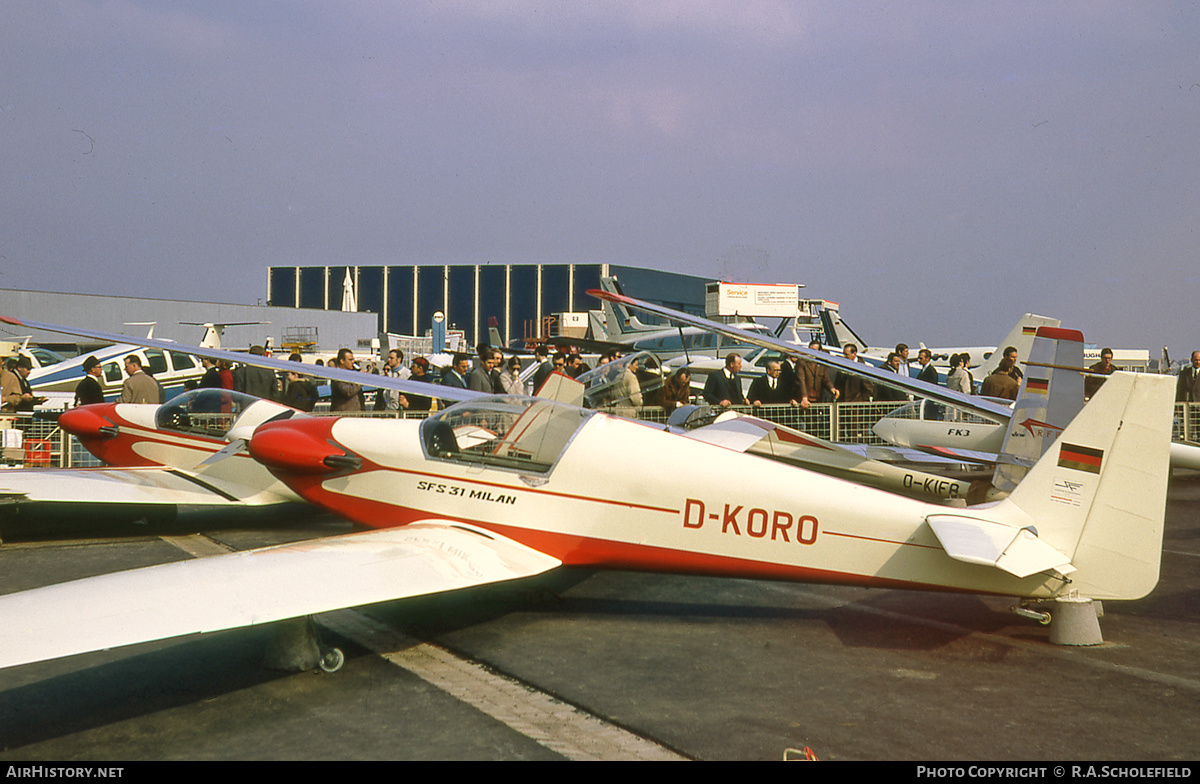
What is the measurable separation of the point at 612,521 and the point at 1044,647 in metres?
2.56

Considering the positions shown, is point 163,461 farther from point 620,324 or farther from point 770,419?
point 620,324

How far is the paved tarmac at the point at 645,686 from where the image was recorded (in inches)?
140

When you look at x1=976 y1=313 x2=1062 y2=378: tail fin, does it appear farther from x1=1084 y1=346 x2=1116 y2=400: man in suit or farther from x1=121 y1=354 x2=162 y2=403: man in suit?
x1=121 y1=354 x2=162 y2=403: man in suit

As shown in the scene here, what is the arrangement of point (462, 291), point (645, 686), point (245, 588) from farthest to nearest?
point (462, 291)
point (645, 686)
point (245, 588)

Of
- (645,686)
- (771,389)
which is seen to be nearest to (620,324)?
(771,389)

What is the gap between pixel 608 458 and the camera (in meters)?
5.42

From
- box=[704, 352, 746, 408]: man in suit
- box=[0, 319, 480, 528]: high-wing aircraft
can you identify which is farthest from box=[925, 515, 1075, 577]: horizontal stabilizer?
box=[704, 352, 746, 408]: man in suit

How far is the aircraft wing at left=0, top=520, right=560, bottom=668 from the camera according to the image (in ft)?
11.1

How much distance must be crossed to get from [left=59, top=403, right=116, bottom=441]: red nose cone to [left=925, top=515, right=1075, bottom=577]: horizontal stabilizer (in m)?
8.29

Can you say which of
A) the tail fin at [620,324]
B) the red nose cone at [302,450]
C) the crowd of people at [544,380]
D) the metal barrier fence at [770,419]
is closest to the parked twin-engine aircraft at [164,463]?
the red nose cone at [302,450]

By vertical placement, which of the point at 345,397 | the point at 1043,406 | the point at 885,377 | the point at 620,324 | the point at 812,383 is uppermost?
the point at 620,324

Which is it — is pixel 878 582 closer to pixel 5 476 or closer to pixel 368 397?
pixel 5 476

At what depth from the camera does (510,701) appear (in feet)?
13.5

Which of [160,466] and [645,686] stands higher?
[160,466]
